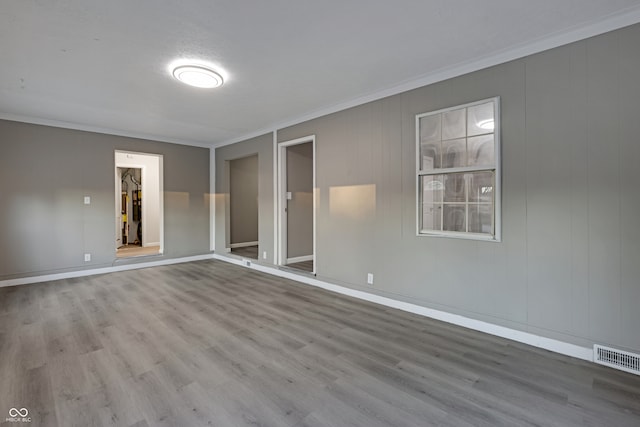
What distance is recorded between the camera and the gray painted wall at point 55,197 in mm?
4613

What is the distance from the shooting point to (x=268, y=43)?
261cm

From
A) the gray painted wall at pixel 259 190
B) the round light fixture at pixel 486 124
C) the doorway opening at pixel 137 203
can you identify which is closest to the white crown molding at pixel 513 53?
the round light fixture at pixel 486 124

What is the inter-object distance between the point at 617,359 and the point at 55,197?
733 cm

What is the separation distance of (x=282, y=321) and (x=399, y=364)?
1.36 metres

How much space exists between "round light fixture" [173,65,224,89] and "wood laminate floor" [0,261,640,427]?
260 cm

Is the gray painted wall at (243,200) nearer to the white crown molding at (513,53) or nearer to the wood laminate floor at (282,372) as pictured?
the white crown molding at (513,53)

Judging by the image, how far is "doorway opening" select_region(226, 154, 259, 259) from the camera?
25.4 ft

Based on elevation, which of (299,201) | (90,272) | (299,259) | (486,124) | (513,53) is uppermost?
(513,53)

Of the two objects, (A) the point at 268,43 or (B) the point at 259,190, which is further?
(B) the point at 259,190

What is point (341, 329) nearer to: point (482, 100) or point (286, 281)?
point (286, 281)

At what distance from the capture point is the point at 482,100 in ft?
9.48

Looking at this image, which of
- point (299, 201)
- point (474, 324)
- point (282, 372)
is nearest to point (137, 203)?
point (299, 201)

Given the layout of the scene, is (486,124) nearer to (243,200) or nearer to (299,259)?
(299,259)

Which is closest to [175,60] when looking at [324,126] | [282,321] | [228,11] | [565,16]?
[228,11]
